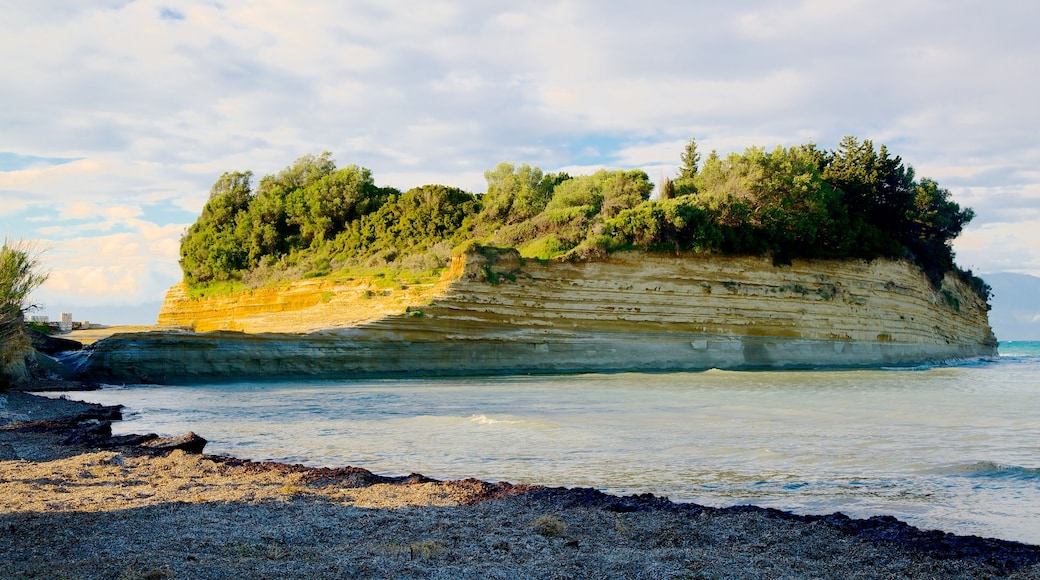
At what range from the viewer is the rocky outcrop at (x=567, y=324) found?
91.4 ft

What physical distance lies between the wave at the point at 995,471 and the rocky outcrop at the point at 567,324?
22.6m

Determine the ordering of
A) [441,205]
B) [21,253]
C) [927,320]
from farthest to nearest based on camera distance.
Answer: [441,205], [927,320], [21,253]

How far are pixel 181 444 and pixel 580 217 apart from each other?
27073mm

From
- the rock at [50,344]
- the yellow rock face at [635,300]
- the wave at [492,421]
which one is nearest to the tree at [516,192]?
the yellow rock face at [635,300]

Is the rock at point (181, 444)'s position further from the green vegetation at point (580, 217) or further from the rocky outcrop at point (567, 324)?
the green vegetation at point (580, 217)

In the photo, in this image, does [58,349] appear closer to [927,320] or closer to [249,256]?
[249,256]

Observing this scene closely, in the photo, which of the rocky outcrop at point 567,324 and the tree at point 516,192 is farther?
the tree at point 516,192

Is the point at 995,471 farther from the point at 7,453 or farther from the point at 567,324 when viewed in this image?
the point at 567,324

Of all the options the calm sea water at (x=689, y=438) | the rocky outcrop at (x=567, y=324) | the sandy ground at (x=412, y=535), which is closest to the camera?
the sandy ground at (x=412, y=535)

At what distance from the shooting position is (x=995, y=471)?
948cm

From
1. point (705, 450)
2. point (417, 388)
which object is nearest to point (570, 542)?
point (705, 450)

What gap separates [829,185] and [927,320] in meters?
9.77

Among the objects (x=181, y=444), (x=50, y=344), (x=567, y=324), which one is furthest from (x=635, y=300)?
(x=181, y=444)

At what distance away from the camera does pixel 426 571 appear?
17.3 ft
